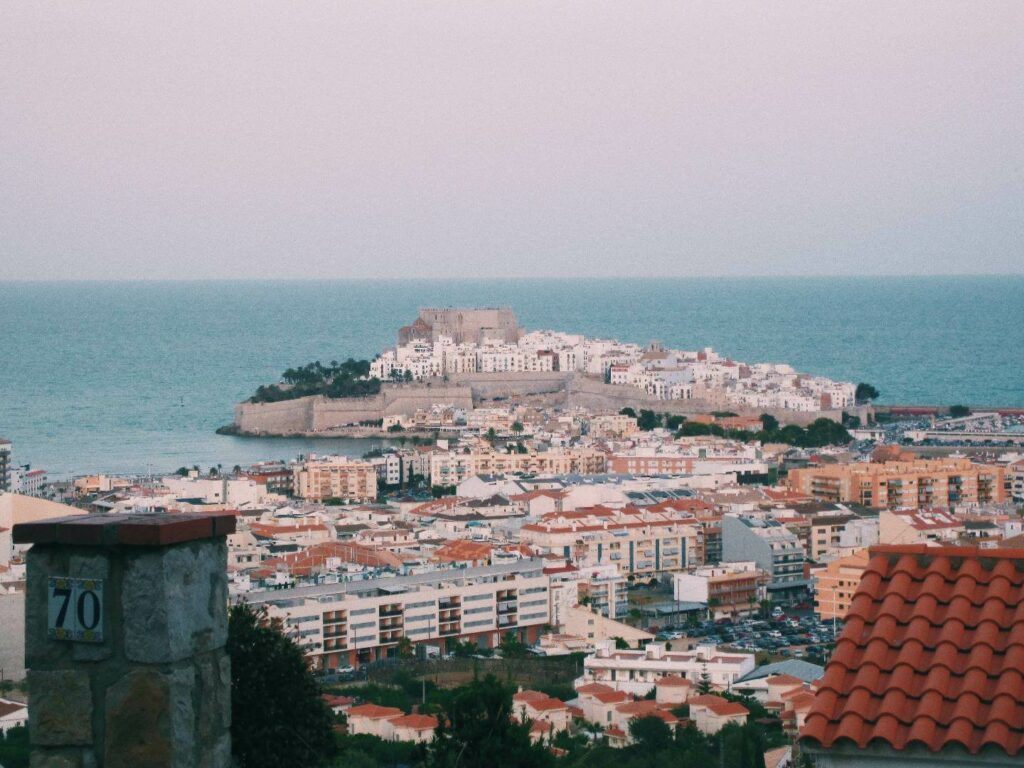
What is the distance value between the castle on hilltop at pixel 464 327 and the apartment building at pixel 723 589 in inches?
1141

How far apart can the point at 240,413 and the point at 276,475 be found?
1085cm

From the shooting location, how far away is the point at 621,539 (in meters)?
18.4

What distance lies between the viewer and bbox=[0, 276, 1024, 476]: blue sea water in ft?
113

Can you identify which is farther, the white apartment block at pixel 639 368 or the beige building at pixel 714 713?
the white apartment block at pixel 639 368

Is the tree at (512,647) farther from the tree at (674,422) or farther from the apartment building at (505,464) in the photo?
the tree at (674,422)

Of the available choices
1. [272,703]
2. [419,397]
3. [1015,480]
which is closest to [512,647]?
[1015,480]

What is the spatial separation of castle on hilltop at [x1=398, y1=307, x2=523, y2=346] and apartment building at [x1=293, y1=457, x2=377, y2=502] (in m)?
20.5

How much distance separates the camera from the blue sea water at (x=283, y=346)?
34.5 metres

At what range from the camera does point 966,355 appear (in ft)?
173

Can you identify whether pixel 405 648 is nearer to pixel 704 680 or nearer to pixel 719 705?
pixel 704 680

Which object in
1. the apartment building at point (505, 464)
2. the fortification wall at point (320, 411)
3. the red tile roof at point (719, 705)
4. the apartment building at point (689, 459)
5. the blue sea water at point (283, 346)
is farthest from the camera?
the fortification wall at point (320, 411)

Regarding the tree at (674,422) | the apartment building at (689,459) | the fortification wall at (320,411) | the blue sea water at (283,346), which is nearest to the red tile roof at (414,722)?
the apartment building at (689,459)

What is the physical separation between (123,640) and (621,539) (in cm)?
1663

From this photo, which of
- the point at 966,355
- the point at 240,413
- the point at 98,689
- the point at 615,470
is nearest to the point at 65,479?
the point at 615,470
